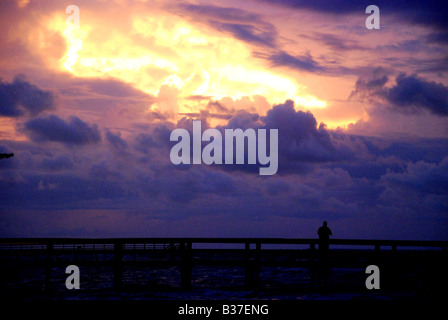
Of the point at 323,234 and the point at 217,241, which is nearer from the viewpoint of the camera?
the point at 217,241

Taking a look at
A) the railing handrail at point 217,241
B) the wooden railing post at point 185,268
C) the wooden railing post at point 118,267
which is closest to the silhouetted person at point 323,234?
the railing handrail at point 217,241

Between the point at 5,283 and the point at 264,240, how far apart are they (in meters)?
12.5

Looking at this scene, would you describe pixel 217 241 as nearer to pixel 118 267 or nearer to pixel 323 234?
pixel 118 267

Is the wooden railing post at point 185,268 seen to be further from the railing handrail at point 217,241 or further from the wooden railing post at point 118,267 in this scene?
the wooden railing post at point 118,267

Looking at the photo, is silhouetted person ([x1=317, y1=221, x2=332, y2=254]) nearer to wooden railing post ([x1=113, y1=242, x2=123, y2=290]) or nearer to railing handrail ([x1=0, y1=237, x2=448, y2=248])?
railing handrail ([x1=0, y1=237, x2=448, y2=248])

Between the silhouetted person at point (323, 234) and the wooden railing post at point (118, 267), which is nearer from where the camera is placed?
the wooden railing post at point (118, 267)

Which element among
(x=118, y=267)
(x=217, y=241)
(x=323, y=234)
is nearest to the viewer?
(x=118, y=267)

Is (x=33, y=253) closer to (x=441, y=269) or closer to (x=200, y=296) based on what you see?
(x=200, y=296)

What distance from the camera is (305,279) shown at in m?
25.5

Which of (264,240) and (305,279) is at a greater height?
(264,240)

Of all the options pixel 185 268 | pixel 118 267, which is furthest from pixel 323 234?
pixel 118 267

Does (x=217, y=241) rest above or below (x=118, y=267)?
above
